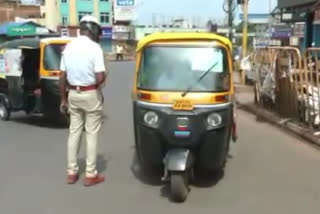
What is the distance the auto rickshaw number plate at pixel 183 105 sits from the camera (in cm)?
671

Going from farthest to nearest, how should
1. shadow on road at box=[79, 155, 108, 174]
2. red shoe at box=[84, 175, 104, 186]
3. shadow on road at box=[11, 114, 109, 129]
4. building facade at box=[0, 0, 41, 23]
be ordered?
building facade at box=[0, 0, 41, 23], shadow on road at box=[11, 114, 109, 129], shadow on road at box=[79, 155, 108, 174], red shoe at box=[84, 175, 104, 186]

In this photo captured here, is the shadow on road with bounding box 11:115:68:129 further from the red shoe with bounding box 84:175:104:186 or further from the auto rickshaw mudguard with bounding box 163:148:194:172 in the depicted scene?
the auto rickshaw mudguard with bounding box 163:148:194:172

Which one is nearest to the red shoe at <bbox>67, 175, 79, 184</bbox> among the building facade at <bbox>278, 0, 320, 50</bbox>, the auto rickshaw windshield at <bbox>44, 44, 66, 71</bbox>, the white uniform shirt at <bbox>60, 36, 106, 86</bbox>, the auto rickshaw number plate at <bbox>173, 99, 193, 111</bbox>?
the white uniform shirt at <bbox>60, 36, 106, 86</bbox>

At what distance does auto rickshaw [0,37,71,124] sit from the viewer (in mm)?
11711

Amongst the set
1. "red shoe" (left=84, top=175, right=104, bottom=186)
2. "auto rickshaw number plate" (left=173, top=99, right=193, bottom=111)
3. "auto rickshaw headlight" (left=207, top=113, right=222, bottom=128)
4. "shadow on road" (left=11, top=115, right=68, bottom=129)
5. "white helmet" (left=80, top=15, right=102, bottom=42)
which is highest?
"white helmet" (left=80, top=15, right=102, bottom=42)

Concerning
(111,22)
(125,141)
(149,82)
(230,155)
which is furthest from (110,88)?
(111,22)

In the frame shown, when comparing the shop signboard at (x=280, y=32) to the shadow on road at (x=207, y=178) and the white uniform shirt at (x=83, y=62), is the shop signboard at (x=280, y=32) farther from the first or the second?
the white uniform shirt at (x=83, y=62)

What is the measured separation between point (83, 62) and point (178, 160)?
173 cm

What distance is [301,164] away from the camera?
841 centimetres

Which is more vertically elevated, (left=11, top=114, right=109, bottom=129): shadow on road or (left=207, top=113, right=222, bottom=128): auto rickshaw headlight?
(left=207, top=113, right=222, bottom=128): auto rickshaw headlight

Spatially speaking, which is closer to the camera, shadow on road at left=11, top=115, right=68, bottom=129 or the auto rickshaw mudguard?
the auto rickshaw mudguard

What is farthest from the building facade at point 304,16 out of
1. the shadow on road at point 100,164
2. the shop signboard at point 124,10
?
the shop signboard at point 124,10

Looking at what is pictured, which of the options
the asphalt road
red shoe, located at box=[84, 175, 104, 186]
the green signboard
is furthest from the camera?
the green signboard

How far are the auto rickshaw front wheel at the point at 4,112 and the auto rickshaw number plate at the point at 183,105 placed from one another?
7.32 m
